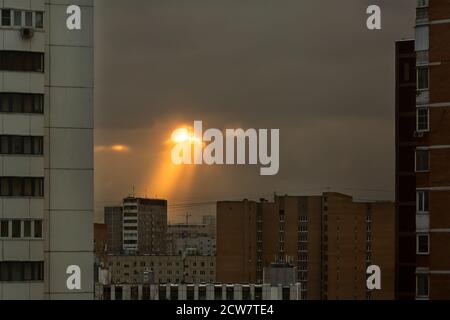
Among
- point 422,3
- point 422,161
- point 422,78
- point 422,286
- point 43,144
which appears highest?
point 422,3

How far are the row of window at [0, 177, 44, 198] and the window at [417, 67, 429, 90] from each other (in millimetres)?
3503

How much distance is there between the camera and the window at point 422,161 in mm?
9862

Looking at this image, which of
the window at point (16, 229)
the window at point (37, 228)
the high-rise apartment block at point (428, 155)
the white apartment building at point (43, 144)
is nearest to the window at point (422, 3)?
the high-rise apartment block at point (428, 155)

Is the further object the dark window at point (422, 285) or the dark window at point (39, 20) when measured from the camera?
the dark window at point (422, 285)

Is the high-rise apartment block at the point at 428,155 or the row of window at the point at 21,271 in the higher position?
the high-rise apartment block at the point at 428,155

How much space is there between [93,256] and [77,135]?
3.24ft

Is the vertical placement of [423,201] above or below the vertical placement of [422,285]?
above

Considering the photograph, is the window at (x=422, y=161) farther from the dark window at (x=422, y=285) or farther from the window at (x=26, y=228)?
the window at (x=26, y=228)

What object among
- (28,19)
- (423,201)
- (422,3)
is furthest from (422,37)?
(28,19)

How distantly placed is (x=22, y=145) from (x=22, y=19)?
1.05 m

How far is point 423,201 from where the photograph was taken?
991 centimetres

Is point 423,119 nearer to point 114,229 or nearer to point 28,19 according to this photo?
point 114,229

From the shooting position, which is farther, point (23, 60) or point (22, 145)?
point (23, 60)

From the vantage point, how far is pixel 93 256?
28.1 ft
